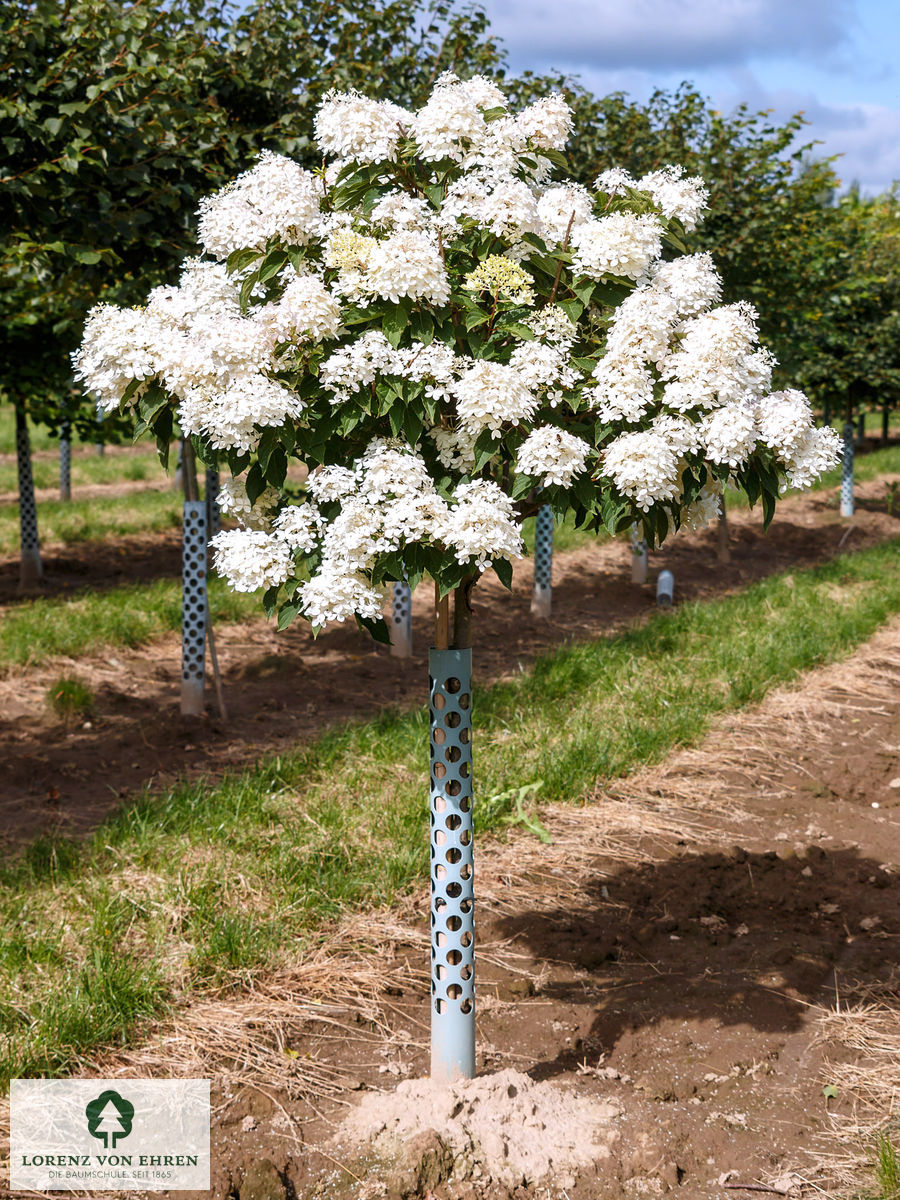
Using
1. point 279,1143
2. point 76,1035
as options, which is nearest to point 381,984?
point 279,1143

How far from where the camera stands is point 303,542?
2.61 meters

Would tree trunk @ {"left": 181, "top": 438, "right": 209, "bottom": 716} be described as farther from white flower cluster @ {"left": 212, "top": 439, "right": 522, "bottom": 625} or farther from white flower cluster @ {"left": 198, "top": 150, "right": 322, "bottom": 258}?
white flower cluster @ {"left": 212, "top": 439, "right": 522, "bottom": 625}

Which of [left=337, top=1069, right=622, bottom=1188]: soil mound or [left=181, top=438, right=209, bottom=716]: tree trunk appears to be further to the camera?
[left=181, top=438, right=209, bottom=716]: tree trunk

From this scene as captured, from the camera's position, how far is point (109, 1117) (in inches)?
130

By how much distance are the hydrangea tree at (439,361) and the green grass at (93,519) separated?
34.9 ft

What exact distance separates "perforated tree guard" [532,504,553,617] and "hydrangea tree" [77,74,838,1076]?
7.22 meters

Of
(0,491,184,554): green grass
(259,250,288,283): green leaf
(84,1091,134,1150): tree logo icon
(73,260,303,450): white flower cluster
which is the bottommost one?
(84,1091,134,1150): tree logo icon

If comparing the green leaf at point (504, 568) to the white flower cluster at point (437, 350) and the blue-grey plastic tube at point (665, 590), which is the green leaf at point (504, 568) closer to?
the white flower cluster at point (437, 350)

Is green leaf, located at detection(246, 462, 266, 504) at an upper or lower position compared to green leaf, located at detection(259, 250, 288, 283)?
lower

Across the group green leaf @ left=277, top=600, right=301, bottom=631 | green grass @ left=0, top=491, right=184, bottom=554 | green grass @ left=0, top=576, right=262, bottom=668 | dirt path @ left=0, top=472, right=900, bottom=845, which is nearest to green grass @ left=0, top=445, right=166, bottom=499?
green grass @ left=0, top=491, right=184, bottom=554

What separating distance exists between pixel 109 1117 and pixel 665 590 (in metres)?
8.71

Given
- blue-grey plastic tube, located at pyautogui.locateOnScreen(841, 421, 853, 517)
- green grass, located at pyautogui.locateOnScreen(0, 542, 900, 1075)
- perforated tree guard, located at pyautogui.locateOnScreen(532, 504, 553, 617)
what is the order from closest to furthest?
1. green grass, located at pyautogui.locateOnScreen(0, 542, 900, 1075)
2. perforated tree guard, located at pyautogui.locateOnScreen(532, 504, 553, 617)
3. blue-grey plastic tube, located at pyautogui.locateOnScreen(841, 421, 853, 517)

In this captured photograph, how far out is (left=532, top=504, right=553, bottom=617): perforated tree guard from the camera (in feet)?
33.8

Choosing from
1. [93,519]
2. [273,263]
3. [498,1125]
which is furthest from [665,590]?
[273,263]
